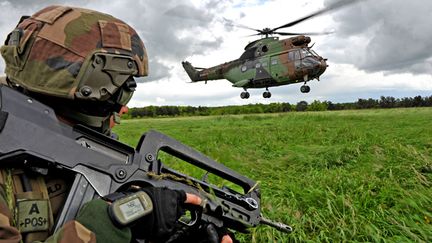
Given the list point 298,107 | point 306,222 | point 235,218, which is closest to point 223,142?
point 306,222

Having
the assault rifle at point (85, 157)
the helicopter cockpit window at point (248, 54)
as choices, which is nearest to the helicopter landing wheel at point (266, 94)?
the helicopter cockpit window at point (248, 54)

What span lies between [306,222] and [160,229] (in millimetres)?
2436

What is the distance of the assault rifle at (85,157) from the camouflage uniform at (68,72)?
0.32 ft

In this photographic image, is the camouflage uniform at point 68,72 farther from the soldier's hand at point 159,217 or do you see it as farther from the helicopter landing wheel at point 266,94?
the helicopter landing wheel at point 266,94

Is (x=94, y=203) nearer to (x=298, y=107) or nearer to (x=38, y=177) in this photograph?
(x=38, y=177)

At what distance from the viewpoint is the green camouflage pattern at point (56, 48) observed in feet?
6.19

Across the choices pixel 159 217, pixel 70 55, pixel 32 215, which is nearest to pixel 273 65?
pixel 70 55

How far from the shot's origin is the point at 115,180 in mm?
1924

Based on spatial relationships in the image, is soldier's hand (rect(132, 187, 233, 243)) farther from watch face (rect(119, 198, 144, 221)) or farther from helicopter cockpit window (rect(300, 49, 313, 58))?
helicopter cockpit window (rect(300, 49, 313, 58))

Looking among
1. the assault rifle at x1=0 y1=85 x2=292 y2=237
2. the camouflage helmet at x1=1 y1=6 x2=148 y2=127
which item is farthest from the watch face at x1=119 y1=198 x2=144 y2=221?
the camouflage helmet at x1=1 y1=6 x2=148 y2=127

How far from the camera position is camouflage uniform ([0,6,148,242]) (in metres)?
1.64

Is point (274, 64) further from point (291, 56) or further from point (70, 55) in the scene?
point (70, 55)

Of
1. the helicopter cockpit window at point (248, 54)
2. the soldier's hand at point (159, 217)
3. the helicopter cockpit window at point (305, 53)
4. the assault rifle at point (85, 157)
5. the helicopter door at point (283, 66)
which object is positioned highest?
the helicopter cockpit window at point (248, 54)

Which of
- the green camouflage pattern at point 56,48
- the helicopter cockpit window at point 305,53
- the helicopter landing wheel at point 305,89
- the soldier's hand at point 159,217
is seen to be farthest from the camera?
the helicopter landing wheel at point 305,89
